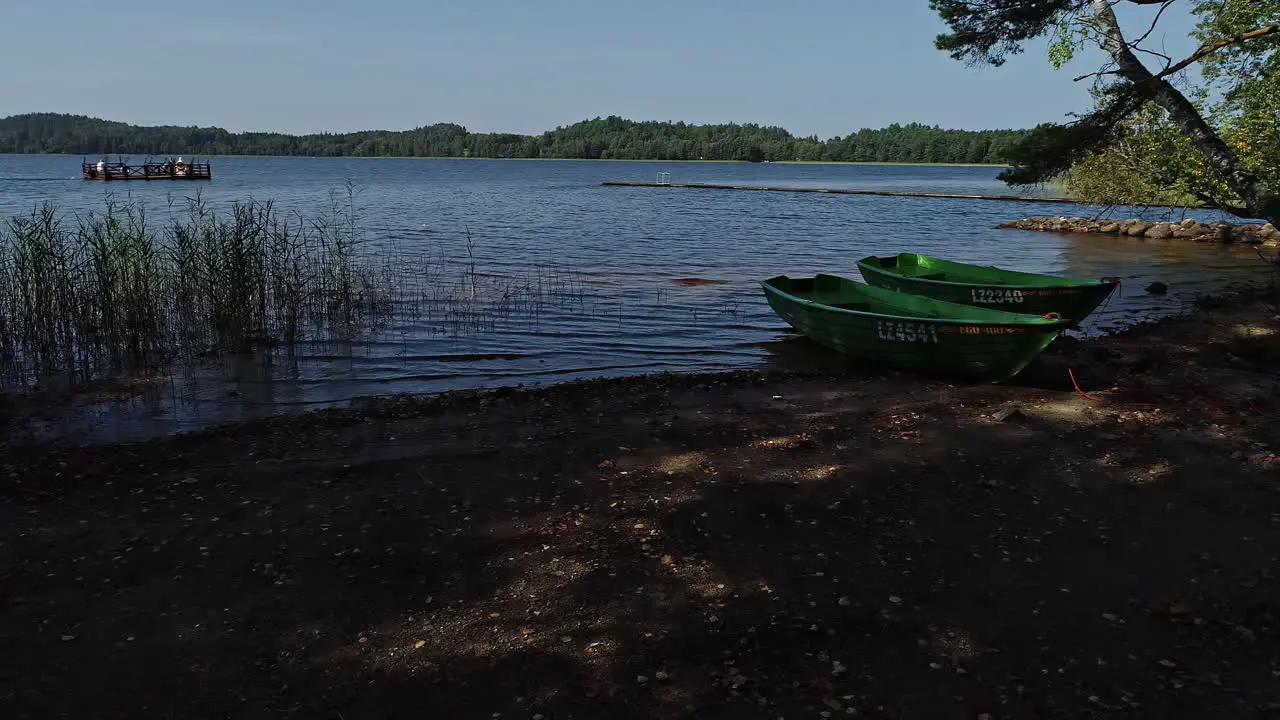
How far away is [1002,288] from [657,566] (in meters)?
11.7

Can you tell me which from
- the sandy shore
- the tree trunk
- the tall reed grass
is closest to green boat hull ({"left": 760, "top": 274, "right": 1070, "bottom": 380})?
the sandy shore

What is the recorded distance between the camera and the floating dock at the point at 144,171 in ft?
256

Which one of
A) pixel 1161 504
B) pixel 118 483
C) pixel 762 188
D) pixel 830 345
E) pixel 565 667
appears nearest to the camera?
pixel 565 667

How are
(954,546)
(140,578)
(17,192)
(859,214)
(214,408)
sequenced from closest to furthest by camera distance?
(140,578)
(954,546)
(214,408)
(859,214)
(17,192)

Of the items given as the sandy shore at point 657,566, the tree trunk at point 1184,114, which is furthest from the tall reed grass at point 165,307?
the tree trunk at point 1184,114

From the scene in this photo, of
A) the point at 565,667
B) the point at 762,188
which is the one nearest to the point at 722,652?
the point at 565,667

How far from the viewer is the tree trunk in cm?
1400

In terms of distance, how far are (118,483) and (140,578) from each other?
2.28 m

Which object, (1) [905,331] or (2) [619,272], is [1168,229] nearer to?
(2) [619,272]

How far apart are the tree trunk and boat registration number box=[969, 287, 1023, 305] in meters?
3.62

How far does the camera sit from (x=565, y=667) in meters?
4.90

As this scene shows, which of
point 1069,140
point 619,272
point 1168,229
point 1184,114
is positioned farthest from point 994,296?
point 1168,229

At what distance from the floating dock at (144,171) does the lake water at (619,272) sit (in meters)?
16.4

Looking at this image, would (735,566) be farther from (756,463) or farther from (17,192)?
(17,192)
